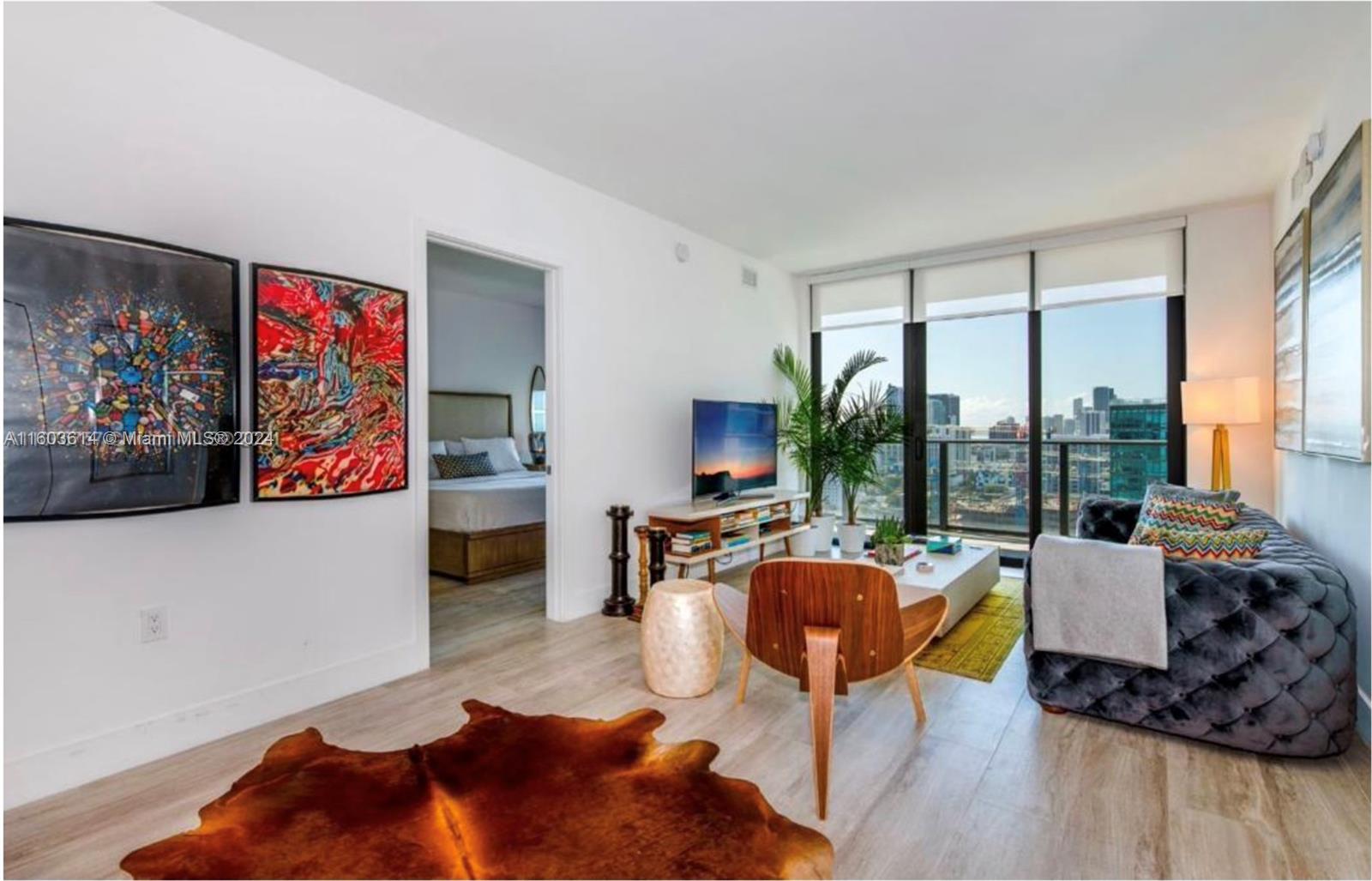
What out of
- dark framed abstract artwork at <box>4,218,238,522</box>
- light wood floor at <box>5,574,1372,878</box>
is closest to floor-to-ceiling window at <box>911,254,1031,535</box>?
light wood floor at <box>5,574,1372,878</box>

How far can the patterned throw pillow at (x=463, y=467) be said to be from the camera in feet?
19.4

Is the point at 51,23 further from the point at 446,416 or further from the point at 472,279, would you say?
the point at 446,416

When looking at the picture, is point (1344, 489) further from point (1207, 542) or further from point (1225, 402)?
point (1225, 402)

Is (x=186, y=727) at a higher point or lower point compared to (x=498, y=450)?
lower

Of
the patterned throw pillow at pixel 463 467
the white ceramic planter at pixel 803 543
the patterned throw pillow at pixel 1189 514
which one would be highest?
the patterned throw pillow at pixel 463 467

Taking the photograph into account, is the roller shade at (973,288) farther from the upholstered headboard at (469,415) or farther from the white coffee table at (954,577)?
the upholstered headboard at (469,415)

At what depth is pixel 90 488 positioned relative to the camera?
2.09 m

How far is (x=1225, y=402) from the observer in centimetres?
393

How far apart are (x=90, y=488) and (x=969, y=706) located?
330 cm

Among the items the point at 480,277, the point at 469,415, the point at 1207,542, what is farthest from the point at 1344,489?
the point at 469,415

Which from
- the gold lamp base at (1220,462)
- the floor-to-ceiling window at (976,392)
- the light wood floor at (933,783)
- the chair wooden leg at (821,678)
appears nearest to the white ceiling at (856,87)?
the floor-to-ceiling window at (976,392)

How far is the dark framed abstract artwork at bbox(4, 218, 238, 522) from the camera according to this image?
6.42 feet

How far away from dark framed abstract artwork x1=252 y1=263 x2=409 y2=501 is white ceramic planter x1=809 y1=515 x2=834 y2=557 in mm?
3548

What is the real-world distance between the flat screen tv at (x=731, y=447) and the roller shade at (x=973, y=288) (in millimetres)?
1691
